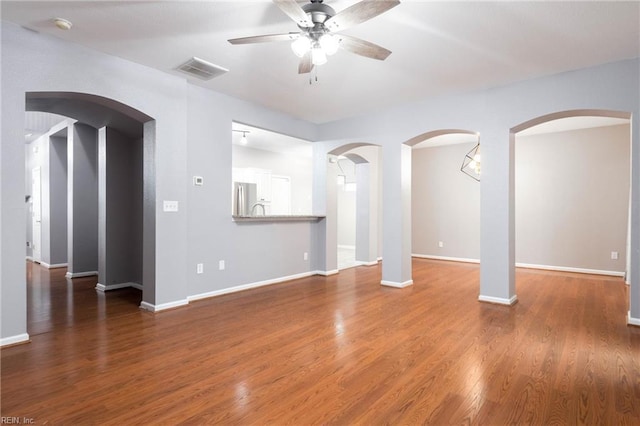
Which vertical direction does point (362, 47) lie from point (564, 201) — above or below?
above

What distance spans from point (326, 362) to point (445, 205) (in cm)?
652

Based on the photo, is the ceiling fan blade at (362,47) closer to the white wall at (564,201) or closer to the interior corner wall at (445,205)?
the white wall at (564,201)

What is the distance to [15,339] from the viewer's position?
285 centimetres

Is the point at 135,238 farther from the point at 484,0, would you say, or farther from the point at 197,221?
the point at 484,0

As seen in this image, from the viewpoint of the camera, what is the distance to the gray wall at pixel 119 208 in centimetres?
504

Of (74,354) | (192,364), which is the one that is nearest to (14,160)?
(74,354)

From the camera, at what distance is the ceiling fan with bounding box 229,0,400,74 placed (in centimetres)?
215

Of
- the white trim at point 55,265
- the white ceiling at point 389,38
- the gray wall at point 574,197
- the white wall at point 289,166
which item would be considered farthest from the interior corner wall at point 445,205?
the white trim at point 55,265

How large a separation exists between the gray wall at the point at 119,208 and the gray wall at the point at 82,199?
121 cm

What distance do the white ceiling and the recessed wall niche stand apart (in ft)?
11.2

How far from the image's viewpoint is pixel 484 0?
254cm

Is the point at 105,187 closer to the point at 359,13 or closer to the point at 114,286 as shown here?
the point at 114,286

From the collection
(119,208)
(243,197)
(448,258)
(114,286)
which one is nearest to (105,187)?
(119,208)

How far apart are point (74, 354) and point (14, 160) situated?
1.71 meters
